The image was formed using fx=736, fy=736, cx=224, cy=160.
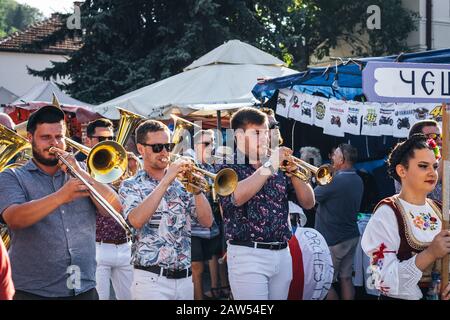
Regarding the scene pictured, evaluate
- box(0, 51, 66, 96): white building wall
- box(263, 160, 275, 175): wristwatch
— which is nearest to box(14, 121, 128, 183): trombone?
box(263, 160, 275, 175): wristwatch

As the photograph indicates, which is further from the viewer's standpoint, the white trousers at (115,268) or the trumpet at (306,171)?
the white trousers at (115,268)

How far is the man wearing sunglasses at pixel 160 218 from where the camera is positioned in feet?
15.0

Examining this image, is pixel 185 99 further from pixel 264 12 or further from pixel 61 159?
pixel 264 12

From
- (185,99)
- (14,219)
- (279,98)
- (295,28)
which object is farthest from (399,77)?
(295,28)

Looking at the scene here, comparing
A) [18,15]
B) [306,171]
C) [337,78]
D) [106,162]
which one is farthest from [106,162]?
[18,15]


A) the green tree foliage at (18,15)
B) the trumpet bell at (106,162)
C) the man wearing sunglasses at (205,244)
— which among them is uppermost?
the green tree foliage at (18,15)

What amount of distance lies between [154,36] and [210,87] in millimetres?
9912

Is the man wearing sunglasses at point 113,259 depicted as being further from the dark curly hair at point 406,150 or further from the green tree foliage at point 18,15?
the green tree foliage at point 18,15

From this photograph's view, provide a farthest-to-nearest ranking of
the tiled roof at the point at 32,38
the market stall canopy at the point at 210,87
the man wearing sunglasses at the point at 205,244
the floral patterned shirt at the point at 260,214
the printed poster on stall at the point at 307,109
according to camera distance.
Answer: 1. the tiled roof at the point at 32,38
2. the market stall canopy at the point at 210,87
3. the printed poster on stall at the point at 307,109
4. the man wearing sunglasses at the point at 205,244
5. the floral patterned shirt at the point at 260,214

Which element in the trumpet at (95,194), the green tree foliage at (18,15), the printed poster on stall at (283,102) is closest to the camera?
the trumpet at (95,194)

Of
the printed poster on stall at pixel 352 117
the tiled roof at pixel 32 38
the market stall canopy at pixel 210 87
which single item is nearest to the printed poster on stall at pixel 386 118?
the printed poster on stall at pixel 352 117

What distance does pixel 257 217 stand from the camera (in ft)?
16.7

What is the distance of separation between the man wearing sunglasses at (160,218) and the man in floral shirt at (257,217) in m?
0.33
